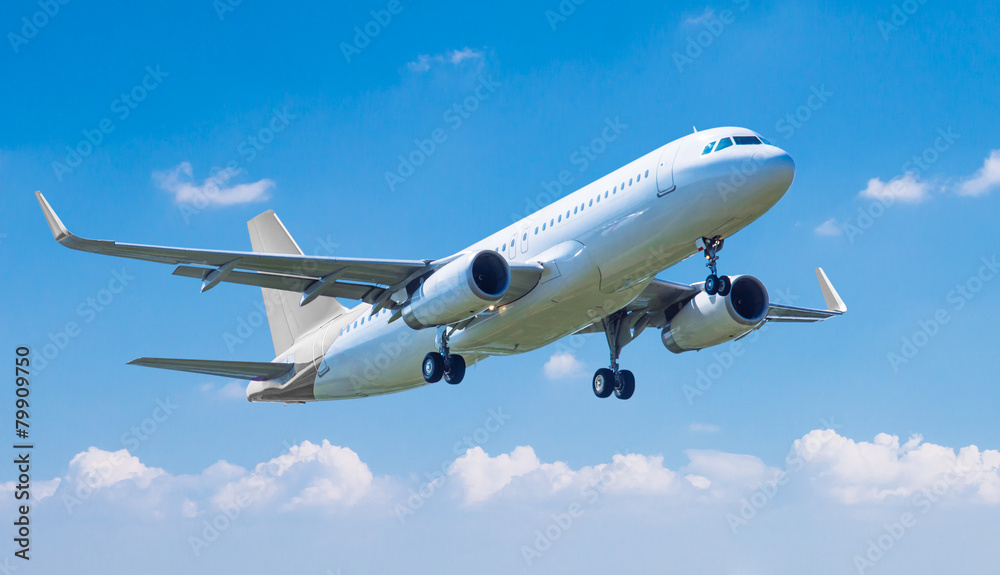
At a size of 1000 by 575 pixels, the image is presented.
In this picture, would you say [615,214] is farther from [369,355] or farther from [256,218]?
[256,218]

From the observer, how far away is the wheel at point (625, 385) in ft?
104

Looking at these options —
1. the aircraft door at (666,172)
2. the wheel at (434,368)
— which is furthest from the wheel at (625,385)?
the aircraft door at (666,172)

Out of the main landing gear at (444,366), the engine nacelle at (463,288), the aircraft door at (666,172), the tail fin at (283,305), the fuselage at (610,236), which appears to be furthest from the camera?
the tail fin at (283,305)

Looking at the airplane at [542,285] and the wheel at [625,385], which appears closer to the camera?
the airplane at [542,285]

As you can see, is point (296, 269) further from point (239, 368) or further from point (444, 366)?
point (239, 368)

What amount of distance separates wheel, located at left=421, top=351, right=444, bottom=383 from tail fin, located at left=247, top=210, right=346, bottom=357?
702 centimetres

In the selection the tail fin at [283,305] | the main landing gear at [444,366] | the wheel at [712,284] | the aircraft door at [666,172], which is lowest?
the wheel at [712,284]

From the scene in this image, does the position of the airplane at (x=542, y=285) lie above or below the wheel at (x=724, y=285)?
above

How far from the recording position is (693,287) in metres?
31.7

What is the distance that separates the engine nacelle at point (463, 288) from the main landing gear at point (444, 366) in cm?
189

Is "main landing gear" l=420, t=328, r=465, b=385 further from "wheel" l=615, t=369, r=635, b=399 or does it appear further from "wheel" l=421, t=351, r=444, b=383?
"wheel" l=615, t=369, r=635, b=399

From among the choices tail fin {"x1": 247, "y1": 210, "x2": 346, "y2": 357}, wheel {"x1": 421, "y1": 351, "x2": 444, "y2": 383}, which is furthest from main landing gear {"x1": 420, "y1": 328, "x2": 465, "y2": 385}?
tail fin {"x1": 247, "y1": 210, "x2": 346, "y2": 357}

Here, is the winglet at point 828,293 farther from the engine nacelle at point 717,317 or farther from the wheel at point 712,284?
the wheel at point 712,284

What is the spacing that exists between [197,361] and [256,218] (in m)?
8.19
